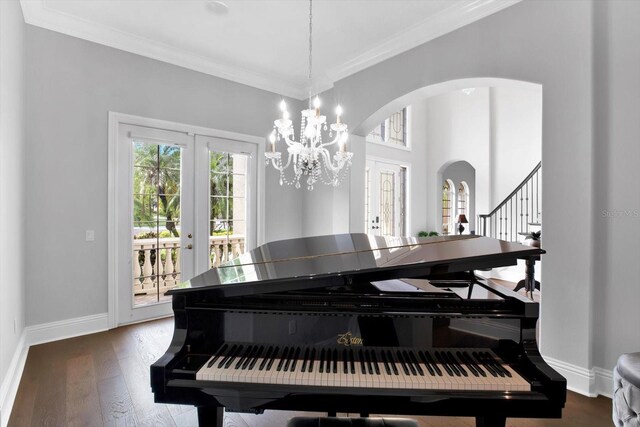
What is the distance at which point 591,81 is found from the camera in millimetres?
2279

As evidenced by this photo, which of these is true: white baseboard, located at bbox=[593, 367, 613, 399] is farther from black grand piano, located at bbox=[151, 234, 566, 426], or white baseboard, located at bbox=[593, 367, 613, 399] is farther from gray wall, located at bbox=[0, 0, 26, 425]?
gray wall, located at bbox=[0, 0, 26, 425]

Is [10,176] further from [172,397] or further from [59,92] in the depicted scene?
[172,397]

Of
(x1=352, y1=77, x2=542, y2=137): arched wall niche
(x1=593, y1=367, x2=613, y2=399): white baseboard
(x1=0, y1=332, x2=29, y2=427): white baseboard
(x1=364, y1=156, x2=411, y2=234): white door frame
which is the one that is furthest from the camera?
(x1=364, y1=156, x2=411, y2=234): white door frame

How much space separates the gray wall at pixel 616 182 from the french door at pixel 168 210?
12.3ft

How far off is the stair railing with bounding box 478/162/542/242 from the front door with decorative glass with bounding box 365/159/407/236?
5.45 ft

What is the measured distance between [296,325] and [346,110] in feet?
11.3

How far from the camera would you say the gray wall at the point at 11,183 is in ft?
6.82

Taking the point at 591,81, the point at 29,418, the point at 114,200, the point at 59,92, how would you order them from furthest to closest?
the point at 114,200
the point at 59,92
the point at 591,81
the point at 29,418

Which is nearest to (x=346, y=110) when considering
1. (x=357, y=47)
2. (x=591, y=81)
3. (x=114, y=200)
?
(x=357, y=47)

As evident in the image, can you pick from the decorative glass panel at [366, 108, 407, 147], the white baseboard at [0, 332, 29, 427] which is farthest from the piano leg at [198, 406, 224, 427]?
the decorative glass panel at [366, 108, 407, 147]

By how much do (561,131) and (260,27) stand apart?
2.86 metres

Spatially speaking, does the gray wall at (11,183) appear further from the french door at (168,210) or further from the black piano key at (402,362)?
the black piano key at (402,362)

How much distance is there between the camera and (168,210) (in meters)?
3.89

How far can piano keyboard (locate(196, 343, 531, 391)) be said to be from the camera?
3.68 feet
